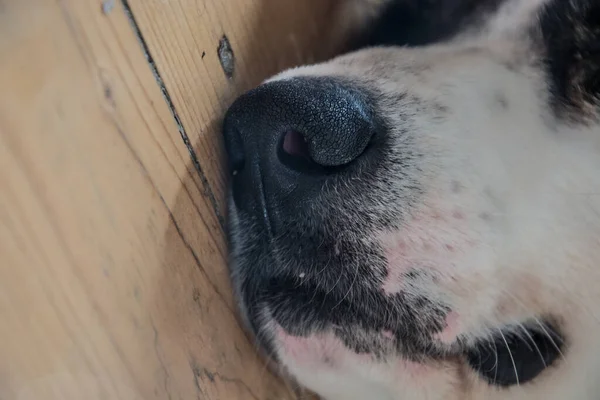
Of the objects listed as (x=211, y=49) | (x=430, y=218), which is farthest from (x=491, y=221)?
(x=211, y=49)

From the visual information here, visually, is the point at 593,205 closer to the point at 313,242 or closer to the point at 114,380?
the point at 313,242

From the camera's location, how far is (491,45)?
1045mm

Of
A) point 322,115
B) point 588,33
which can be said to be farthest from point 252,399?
point 588,33

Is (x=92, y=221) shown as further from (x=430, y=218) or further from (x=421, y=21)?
(x=421, y=21)

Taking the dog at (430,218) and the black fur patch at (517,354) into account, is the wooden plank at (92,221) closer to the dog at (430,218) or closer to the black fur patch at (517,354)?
the dog at (430,218)

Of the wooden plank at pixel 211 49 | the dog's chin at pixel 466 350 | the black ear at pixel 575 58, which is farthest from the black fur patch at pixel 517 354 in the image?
the wooden plank at pixel 211 49

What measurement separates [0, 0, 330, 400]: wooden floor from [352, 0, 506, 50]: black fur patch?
29 centimetres

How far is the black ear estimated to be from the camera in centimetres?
95

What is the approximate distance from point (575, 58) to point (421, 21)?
0.28 metres

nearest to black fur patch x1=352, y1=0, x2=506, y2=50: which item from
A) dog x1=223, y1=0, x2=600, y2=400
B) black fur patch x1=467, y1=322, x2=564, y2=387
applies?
dog x1=223, y1=0, x2=600, y2=400

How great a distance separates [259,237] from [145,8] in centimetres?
33

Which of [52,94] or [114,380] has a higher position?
[52,94]

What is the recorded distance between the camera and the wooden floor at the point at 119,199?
0.59 m

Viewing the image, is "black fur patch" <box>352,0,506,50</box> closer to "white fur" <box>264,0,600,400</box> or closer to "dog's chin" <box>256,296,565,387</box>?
"white fur" <box>264,0,600,400</box>
